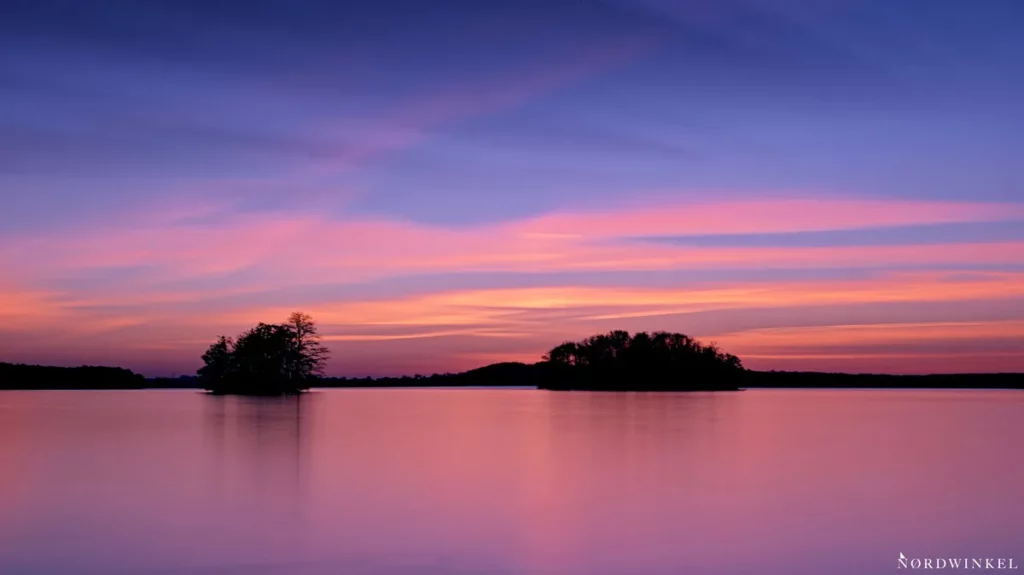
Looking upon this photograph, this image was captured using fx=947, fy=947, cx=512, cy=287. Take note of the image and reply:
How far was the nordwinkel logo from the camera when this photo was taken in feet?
54.3

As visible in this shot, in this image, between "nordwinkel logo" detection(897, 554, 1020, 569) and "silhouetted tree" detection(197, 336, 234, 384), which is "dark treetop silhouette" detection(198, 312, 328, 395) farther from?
"nordwinkel logo" detection(897, 554, 1020, 569)

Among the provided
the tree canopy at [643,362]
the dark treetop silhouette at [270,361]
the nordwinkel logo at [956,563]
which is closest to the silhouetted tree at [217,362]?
the dark treetop silhouette at [270,361]

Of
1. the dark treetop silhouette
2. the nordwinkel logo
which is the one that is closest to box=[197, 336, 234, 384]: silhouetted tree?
the dark treetop silhouette

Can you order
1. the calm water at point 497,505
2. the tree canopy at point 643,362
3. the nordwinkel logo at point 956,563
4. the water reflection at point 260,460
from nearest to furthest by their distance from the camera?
1. the nordwinkel logo at point 956,563
2. the calm water at point 497,505
3. the water reflection at point 260,460
4. the tree canopy at point 643,362

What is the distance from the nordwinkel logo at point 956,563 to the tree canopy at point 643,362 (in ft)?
520

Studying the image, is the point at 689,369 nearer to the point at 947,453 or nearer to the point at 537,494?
the point at 947,453

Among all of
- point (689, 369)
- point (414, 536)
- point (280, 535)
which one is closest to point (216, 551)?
point (280, 535)

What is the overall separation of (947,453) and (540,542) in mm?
27167

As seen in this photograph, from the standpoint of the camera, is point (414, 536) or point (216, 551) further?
point (414, 536)

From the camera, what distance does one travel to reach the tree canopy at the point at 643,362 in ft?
577

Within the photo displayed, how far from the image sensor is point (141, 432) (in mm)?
49156

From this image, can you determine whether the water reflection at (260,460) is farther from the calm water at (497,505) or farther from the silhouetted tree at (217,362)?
the silhouetted tree at (217,362)

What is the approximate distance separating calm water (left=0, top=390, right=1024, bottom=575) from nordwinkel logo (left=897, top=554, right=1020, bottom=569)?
348 mm

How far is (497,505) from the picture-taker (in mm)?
23422
